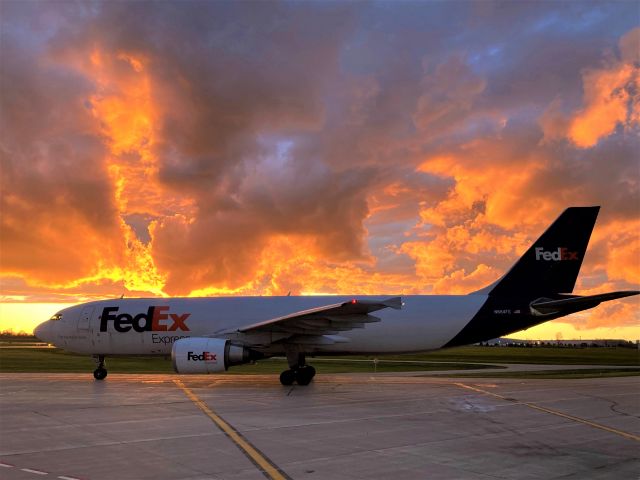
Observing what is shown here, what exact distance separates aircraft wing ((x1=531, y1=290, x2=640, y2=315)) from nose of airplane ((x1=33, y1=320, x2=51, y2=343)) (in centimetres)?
2159

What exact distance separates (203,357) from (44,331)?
10.9m

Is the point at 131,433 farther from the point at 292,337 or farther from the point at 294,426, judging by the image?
the point at 292,337

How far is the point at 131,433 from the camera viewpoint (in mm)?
11219

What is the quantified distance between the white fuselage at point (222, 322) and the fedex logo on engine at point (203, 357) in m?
2.62

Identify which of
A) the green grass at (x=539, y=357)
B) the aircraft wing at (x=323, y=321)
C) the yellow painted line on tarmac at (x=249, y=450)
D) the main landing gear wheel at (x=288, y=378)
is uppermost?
the aircraft wing at (x=323, y=321)

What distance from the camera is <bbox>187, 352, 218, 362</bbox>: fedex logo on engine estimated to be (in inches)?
812

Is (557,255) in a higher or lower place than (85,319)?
higher

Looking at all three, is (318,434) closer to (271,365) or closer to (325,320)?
(325,320)

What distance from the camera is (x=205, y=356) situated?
2067 cm

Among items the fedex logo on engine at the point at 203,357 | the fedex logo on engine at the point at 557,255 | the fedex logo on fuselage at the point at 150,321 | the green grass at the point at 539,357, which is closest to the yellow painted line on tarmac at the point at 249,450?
→ the fedex logo on engine at the point at 203,357

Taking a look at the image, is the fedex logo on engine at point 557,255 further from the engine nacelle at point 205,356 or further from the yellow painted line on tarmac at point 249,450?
the yellow painted line on tarmac at point 249,450

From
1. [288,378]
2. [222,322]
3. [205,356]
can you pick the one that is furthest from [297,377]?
[222,322]

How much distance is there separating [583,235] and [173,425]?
62.0ft

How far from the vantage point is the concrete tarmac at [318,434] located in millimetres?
8312
